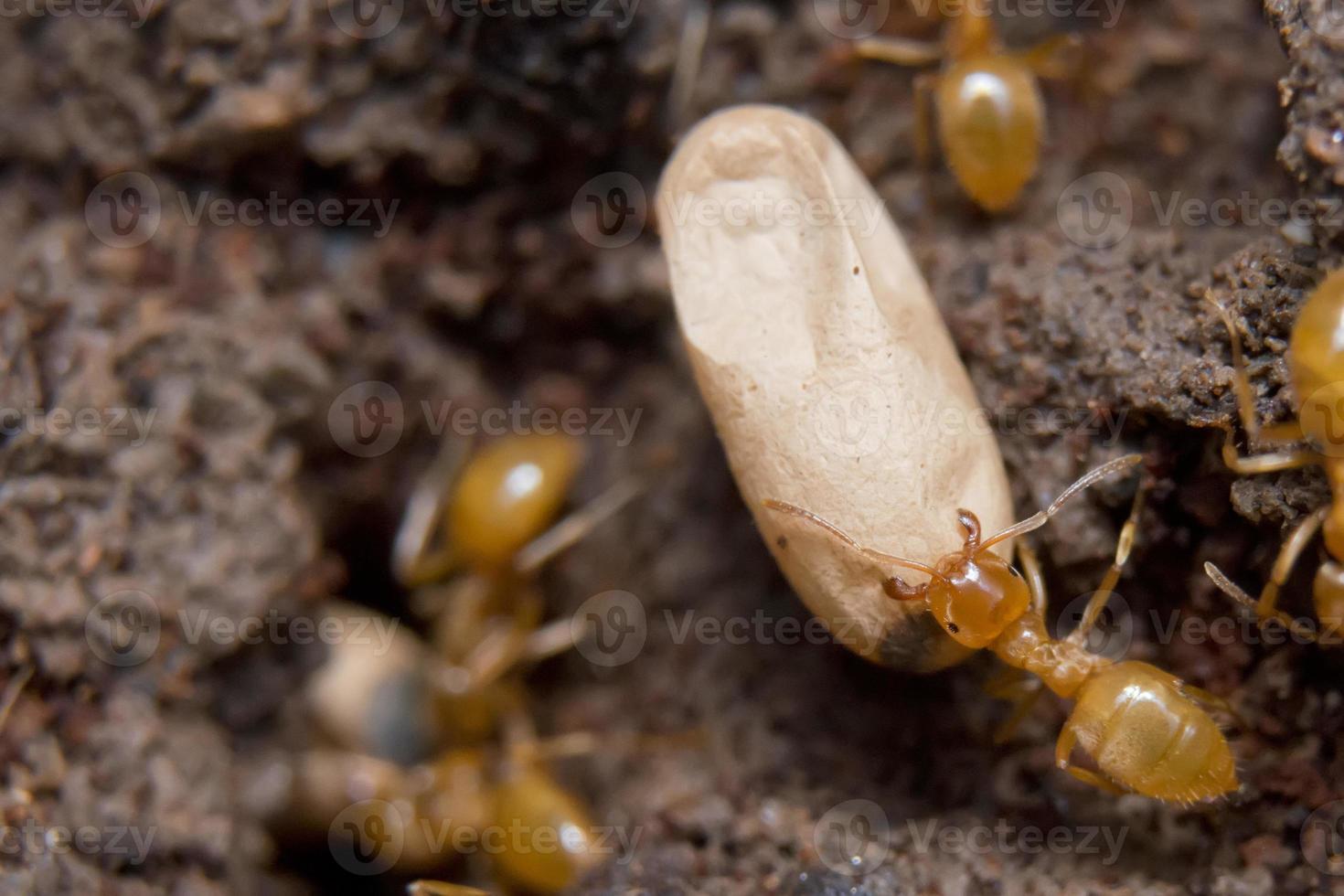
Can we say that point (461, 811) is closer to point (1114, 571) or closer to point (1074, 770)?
point (1074, 770)

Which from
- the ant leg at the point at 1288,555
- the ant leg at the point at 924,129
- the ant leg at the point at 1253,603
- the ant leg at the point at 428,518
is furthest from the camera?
the ant leg at the point at 428,518

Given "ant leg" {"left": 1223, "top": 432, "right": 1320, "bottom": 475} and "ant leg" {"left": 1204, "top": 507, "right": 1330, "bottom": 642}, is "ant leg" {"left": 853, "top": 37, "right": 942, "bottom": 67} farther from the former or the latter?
"ant leg" {"left": 1204, "top": 507, "right": 1330, "bottom": 642}

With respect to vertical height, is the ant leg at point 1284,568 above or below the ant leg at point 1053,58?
below

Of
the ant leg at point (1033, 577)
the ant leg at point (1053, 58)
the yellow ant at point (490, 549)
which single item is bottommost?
the yellow ant at point (490, 549)

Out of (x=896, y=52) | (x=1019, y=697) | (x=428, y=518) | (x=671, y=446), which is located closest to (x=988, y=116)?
(x=896, y=52)

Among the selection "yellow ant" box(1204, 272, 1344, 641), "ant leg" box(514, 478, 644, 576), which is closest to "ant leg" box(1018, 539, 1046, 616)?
"yellow ant" box(1204, 272, 1344, 641)

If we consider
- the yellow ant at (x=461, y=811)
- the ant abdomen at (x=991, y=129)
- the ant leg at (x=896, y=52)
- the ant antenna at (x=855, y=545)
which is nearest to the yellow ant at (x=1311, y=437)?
the ant antenna at (x=855, y=545)

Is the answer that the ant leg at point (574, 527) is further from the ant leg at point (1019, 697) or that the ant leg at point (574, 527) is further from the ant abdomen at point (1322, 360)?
the ant abdomen at point (1322, 360)
